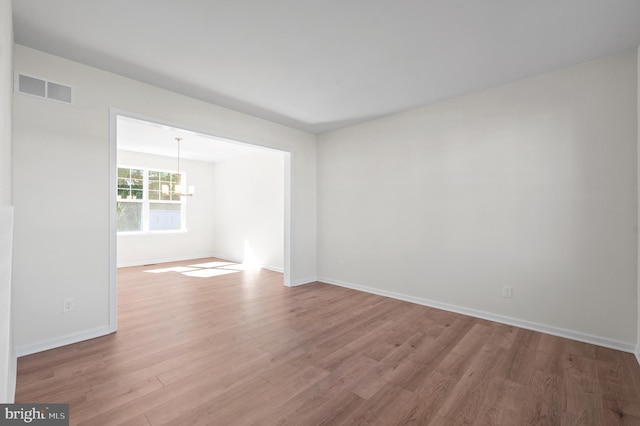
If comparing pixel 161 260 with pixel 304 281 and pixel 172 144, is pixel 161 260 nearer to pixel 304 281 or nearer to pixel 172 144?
pixel 172 144

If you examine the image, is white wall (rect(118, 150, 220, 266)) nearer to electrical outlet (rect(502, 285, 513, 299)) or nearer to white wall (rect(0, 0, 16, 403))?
white wall (rect(0, 0, 16, 403))

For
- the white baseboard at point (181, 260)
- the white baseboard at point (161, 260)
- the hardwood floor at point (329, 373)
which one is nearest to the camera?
the hardwood floor at point (329, 373)

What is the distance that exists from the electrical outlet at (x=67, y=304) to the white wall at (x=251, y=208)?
12.3 feet

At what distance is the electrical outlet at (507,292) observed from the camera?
3.21m

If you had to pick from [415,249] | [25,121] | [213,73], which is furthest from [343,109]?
[25,121]

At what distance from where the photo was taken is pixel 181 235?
7.45 metres

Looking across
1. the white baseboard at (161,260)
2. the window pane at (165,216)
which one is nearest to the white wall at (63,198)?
the white baseboard at (161,260)

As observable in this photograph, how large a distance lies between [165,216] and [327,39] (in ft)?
21.3

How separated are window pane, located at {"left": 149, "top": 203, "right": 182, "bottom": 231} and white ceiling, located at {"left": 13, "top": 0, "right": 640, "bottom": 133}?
15.5 feet

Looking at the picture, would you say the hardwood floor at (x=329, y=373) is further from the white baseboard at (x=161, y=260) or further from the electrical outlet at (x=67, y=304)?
the white baseboard at (x=161, y=260)

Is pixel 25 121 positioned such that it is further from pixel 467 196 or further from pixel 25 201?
pixel 467 196

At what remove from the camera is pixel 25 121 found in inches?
99.3

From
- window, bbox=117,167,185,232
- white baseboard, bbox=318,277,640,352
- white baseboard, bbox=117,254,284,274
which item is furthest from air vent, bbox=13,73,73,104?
white baseboard, bbox=117,254,284,274

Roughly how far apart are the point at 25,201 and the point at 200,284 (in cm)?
281
